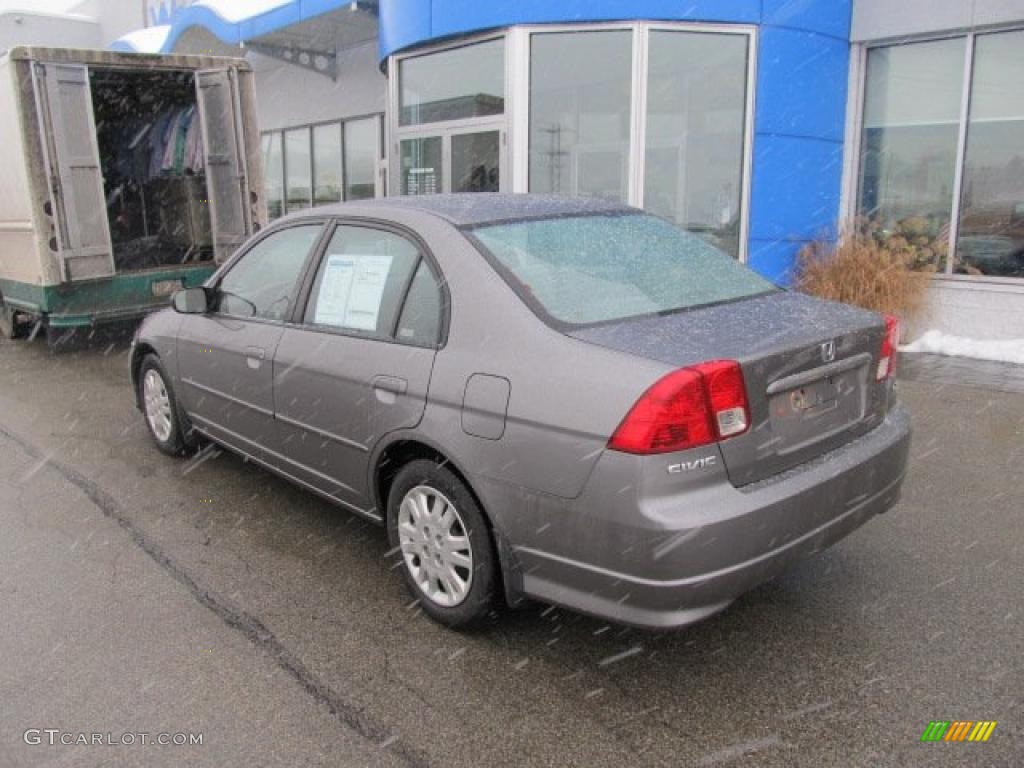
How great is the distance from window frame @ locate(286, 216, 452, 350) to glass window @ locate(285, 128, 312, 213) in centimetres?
1334

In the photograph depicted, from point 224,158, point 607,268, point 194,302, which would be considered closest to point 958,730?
point 607,268

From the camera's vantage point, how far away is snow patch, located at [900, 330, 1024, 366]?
8406 mm

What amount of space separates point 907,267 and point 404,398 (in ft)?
25.3

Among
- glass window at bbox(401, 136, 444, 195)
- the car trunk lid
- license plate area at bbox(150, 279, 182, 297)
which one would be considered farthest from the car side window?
glass window at bbox(401, 136, 444, 195)

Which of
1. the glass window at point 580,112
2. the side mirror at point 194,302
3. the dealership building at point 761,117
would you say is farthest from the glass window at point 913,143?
the side mirror at point 194,302

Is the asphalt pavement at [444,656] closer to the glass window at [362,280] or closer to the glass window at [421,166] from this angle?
the glass window at [362,280]

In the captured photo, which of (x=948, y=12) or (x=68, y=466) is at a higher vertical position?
(x=948, y=12)

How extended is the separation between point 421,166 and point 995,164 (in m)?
6.62

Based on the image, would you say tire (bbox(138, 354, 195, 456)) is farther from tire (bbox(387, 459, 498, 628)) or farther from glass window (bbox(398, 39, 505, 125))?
glass window (bbox(398, 39, 505, 125))

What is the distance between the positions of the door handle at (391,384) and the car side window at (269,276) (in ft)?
3.05

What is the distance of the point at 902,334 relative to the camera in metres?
9.30

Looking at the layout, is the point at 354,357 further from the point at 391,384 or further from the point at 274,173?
the point at 274,173

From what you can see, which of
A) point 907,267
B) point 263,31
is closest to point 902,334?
point 907,267

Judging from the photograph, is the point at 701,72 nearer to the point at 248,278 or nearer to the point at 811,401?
the point at 248,278
